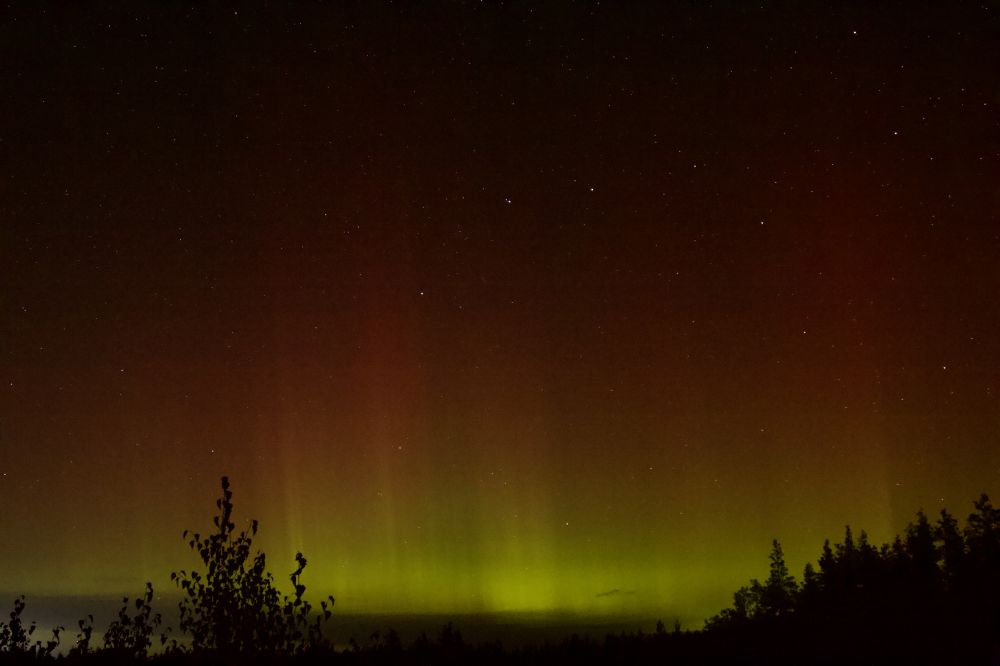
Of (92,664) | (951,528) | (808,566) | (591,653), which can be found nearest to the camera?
(92,664)

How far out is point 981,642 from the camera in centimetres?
1446

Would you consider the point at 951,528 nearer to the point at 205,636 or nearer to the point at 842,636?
the point at 842,636

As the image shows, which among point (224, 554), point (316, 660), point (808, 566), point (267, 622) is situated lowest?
point (808, 566)

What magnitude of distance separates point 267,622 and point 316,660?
7.88ft

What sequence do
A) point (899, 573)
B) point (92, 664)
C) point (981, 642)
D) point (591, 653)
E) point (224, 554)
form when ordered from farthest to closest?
point (899, 573) → point (981, 642) → point (591, 653) → point (92, 664) → point (224, 554)

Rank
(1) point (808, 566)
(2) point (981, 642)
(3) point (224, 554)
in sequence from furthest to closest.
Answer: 1. (1) point (808, 566)
2. (2) point (981, 642)
3. (3) point (224, 554)

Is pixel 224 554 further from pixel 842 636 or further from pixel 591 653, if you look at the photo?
pixel 842 636

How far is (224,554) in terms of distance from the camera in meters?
9.74

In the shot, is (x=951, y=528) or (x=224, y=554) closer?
(x=224, y=554)

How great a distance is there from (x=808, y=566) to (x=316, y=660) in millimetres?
58585

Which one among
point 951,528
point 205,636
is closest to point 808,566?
point 951,528

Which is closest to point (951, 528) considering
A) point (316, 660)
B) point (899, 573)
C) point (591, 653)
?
point (899, 573)

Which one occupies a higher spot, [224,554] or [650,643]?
[224,554]

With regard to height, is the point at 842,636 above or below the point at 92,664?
below
